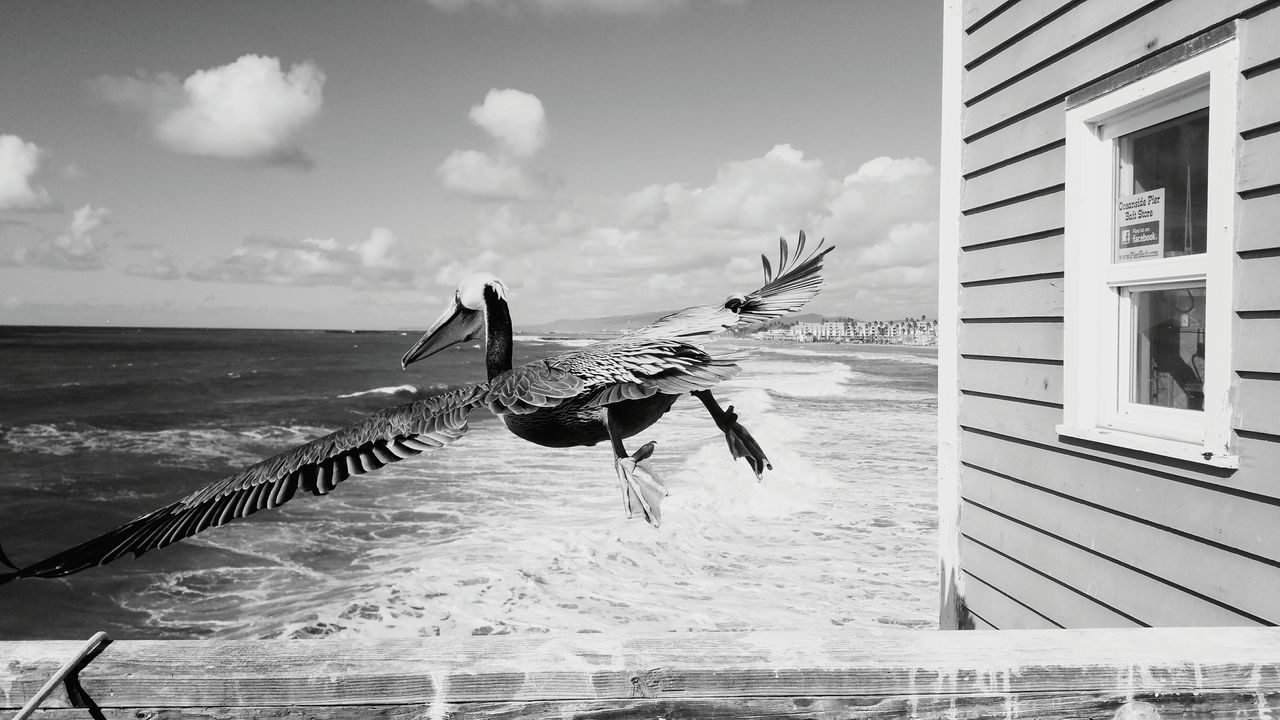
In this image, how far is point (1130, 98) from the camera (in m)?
3.07

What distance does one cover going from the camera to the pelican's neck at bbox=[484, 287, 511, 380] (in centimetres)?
158

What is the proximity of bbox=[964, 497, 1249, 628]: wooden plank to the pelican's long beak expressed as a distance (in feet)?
9.15

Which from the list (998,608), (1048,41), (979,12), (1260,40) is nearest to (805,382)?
(998,608)

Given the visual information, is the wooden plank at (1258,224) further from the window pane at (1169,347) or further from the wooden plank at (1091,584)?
the wooden plank at (1091,584)

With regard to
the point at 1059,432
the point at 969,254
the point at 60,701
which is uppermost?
the point at 969,254

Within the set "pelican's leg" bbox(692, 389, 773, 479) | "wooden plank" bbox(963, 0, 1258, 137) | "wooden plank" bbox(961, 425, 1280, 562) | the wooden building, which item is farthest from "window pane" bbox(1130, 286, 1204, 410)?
"pelican's leg" bbox(692, 389, 773, 479)

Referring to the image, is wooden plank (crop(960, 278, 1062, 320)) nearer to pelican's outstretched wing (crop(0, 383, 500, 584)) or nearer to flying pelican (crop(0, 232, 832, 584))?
flying pelican (crop(0, 232, 832, 584))

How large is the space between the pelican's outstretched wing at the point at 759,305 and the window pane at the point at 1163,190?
178cm

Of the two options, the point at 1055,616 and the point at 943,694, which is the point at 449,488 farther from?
the point at 943,694

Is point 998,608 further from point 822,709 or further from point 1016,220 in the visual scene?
point 822,709

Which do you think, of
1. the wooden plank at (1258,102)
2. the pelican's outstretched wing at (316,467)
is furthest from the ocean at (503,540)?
the wooden plank at (1258,102)

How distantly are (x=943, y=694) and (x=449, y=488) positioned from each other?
1304cm

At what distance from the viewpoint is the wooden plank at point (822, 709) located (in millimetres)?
1543

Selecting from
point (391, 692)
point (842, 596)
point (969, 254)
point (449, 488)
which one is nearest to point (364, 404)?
point (449, 488)
